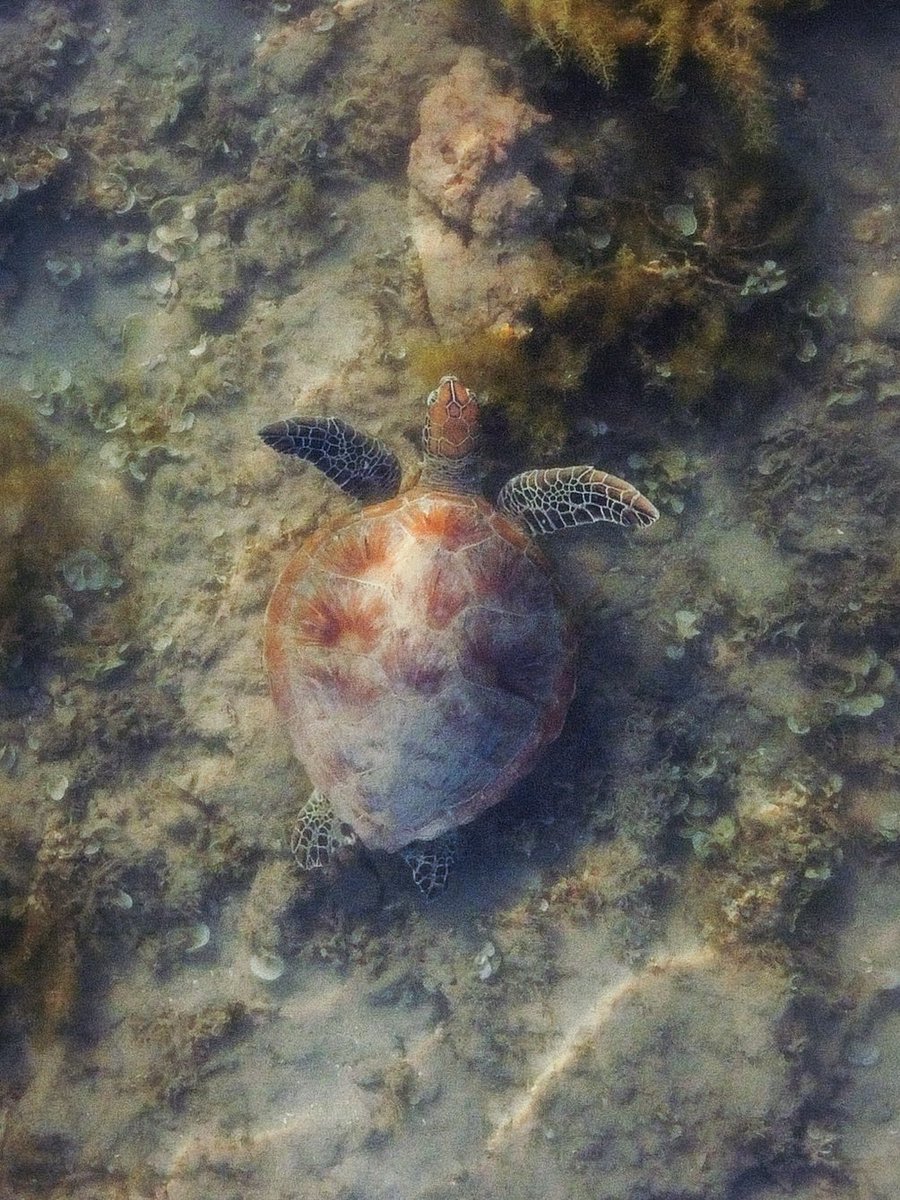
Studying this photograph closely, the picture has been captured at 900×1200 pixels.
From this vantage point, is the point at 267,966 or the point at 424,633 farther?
the point at 267,966

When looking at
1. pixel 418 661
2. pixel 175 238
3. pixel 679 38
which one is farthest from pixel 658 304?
pixel 175 238

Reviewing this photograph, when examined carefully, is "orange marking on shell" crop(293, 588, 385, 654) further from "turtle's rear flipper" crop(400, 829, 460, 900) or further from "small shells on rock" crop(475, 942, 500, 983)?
"small shells on rock" crop(475, 942, 500, 983)

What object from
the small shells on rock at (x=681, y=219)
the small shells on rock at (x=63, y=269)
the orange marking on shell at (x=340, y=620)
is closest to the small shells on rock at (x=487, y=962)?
the orange marking on shell at (x=340, y=620)

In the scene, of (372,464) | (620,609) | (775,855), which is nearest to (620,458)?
(620,609)

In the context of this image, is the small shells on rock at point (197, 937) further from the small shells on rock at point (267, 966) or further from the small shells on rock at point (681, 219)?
the small shells on rock at point (681, 219)

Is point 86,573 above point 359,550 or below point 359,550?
below

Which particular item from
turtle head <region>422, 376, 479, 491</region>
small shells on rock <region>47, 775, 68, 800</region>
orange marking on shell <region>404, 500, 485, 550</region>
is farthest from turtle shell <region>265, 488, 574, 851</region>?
small shells on rock <region>47, 775, 68, 800</region>

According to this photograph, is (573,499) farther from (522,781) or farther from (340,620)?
(522,781)

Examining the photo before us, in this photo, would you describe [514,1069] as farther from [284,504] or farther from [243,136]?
[243,136]
